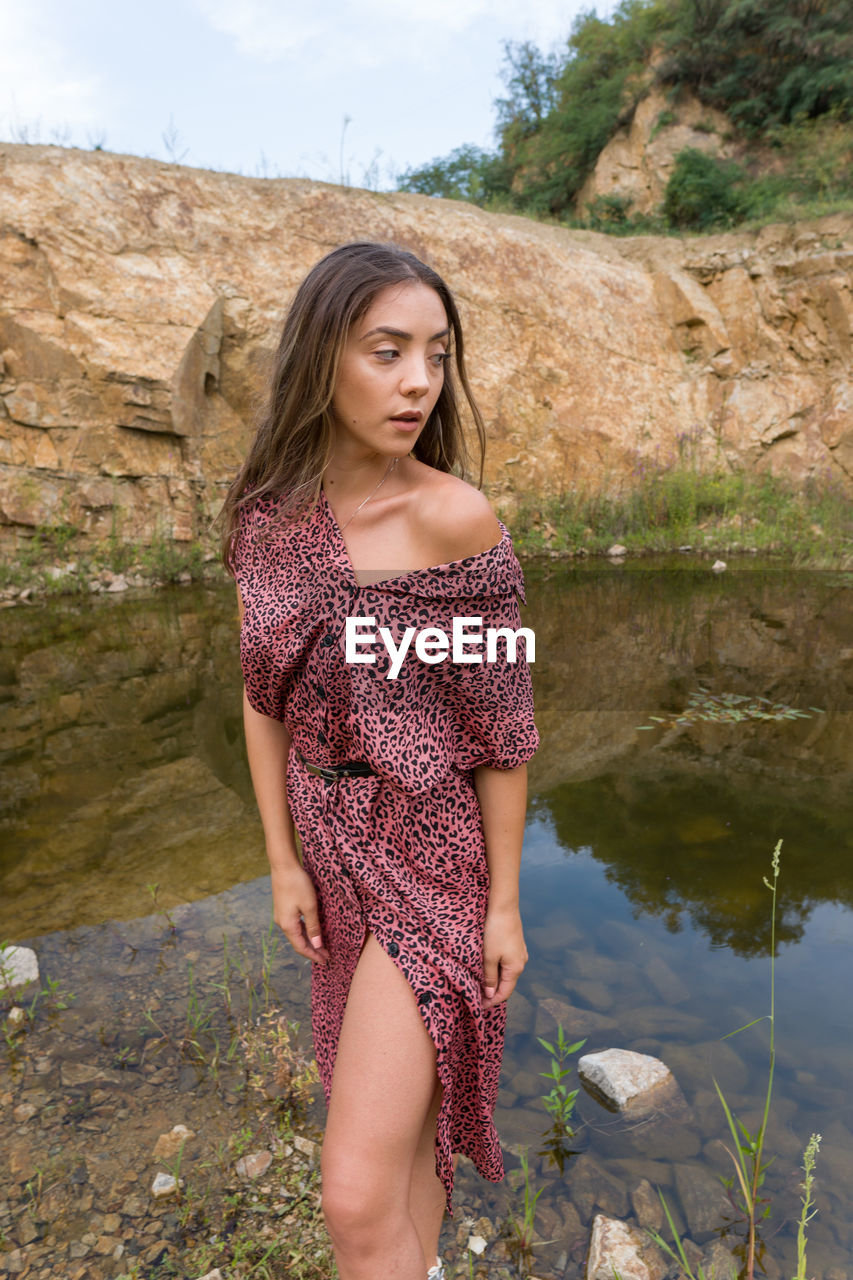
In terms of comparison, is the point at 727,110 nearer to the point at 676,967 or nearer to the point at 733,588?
the point at 733,588

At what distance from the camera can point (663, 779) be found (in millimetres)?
4121

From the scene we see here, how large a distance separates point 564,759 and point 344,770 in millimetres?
3137

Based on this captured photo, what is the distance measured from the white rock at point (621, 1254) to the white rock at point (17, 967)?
1.63 m

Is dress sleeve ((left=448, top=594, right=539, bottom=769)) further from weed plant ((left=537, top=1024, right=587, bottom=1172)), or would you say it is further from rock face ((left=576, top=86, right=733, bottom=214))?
rock face ((left=576, top=86, right=733, bottom=214))

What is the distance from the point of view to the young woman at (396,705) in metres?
1.33

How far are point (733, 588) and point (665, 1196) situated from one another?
7144 millimetres

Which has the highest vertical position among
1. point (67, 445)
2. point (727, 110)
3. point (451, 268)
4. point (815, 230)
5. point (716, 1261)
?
point (727, 110)

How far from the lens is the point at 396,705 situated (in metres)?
1.39

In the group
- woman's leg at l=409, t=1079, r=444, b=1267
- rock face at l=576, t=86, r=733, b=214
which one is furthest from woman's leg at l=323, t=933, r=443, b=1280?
rock face at l=576, t=86, r=733, b=214

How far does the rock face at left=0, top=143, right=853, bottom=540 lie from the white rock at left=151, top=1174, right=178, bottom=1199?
25.3 feet

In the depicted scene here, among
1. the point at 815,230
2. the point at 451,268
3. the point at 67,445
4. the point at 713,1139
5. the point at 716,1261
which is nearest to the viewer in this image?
the point at 716,1261

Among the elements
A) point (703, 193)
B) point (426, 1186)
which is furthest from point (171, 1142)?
point (703, 193)

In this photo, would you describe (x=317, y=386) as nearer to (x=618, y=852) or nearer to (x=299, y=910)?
(x=299, y=910)

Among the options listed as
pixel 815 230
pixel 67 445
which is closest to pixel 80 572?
pixel 67 445
